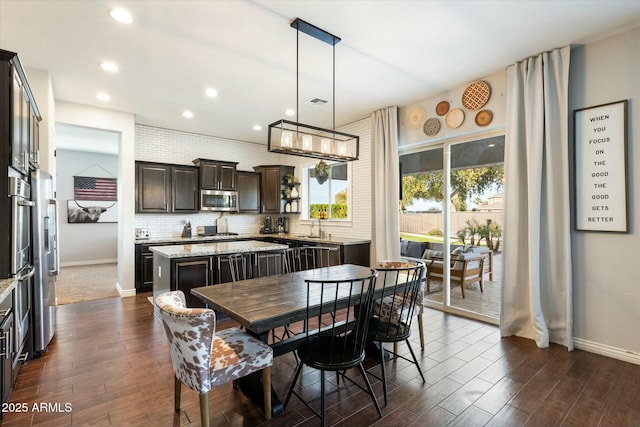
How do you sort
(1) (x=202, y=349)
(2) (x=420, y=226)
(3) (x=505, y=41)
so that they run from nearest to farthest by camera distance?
(1) (x=202, y=349) < (3) (x=505, y=41) < (2) (x=420, y=226)

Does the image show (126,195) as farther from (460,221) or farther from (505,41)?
(505,41)

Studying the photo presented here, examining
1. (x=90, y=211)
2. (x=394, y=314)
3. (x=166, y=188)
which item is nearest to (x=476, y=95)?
(x=394, y=314)

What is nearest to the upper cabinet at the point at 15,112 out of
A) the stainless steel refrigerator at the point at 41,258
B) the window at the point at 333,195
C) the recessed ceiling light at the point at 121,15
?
the stainless steel refrigerator at the point at 41,258

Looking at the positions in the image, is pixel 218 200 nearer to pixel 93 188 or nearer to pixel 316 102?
pixel 316 102

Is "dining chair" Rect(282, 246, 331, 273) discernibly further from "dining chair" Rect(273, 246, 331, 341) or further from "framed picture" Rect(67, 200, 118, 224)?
"framed picture" Rect(67, 200, 118, 224)

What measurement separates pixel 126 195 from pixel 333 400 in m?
4.78

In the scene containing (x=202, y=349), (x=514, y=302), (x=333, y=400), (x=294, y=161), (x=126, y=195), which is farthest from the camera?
(x=294, y=161)

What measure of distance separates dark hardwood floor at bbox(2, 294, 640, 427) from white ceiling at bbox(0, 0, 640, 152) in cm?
303

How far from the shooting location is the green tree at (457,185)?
4094 mm

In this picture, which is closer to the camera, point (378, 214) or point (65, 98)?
point (65, 98)

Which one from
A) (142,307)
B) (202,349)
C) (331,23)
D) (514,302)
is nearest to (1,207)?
(202,349)

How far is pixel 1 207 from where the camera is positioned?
241 cm

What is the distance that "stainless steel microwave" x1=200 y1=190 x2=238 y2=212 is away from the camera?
6.52 metres

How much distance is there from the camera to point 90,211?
8.45m
